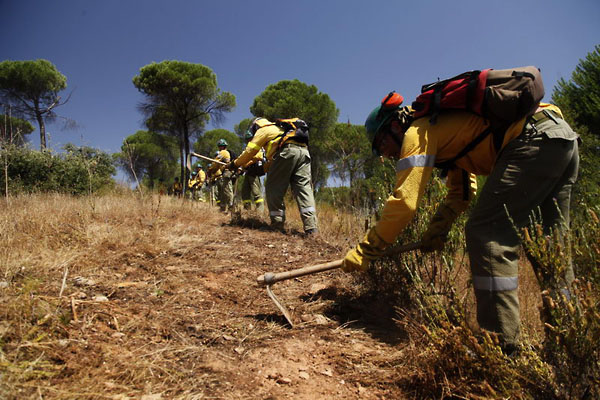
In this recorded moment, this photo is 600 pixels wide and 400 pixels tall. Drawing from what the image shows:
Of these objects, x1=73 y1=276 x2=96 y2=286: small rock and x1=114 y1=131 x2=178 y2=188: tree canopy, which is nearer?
x1=73 y1=276 x2=96 y2=286: small rock

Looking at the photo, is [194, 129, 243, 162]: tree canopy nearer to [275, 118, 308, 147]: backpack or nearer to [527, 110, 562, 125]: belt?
[275, 118, 308, 147]: backpack

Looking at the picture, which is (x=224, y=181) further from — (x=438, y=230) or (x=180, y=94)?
(x=180, y=94)

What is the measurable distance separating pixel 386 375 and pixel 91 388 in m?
1.31

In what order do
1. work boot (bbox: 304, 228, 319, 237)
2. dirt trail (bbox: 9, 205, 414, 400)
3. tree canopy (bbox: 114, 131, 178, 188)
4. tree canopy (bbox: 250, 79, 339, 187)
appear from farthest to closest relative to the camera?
tree canopy (bbox: 114, 131, 178, 188)
tree canopy (bbox: 250, 79, 339, 187)
work boot (bbox: 304, 228, 319, 237)
dirt trail (bbox: 9, 205, 414, 400)

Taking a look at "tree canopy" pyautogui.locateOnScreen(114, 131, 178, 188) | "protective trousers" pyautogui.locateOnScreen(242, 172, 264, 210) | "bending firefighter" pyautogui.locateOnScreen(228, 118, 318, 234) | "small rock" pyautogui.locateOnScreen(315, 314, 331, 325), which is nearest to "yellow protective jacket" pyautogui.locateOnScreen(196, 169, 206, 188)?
"protective trousers" pyautogui.locateOnScreen(242, 172, 264, 210)

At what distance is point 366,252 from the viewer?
6.10ft

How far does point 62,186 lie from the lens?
7.70 meters

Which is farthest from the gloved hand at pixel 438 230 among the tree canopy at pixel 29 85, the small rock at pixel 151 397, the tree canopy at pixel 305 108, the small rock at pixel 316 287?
the tree canopy at pixel 29 85

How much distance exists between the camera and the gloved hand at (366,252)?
1.80 metres

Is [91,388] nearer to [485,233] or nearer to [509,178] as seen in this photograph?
[485,233]

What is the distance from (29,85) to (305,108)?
606 inches

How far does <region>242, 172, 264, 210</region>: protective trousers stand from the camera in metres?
7.03

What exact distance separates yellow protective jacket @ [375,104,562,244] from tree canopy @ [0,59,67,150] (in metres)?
19.7

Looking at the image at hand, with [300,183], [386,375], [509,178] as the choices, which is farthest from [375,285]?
[300,183]
